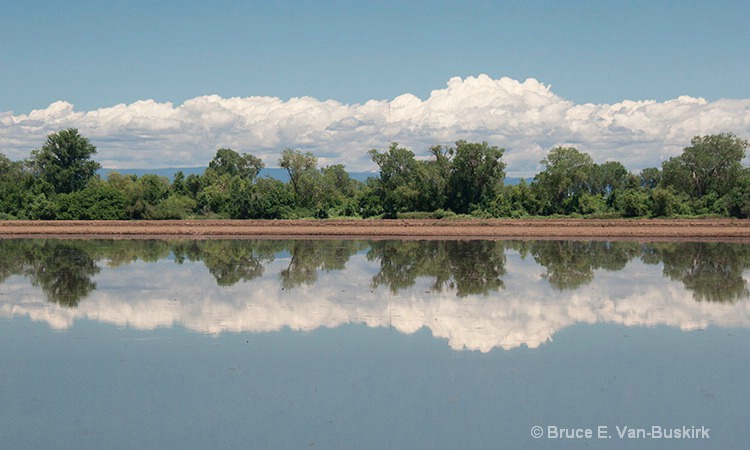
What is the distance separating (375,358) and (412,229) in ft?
137

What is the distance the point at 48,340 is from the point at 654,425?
43.5ft

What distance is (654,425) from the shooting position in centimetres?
1221

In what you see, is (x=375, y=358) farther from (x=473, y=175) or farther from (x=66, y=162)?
(x=66, y=162)

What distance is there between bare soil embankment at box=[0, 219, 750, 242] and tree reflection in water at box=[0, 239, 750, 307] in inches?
217

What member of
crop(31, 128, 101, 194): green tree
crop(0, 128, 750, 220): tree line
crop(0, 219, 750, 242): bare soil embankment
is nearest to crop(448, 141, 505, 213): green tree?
crop(0, 128, 750, 220): tree line

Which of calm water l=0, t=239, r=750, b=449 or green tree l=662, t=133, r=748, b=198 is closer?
calm water l=0, t=239, r=750, b=449

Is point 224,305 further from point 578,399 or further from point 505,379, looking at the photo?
point 578,399

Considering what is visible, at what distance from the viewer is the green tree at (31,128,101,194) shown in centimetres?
8969

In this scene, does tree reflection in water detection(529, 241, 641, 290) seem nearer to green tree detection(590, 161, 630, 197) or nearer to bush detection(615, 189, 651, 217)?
bush detection(615, 189, 651, 217)

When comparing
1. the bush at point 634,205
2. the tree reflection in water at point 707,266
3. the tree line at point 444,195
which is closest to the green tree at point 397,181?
the tree line at point 444,195

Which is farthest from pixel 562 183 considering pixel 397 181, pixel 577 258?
pixel 577 258

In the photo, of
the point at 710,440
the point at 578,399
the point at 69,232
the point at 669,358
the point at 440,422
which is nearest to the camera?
the point at 710,440

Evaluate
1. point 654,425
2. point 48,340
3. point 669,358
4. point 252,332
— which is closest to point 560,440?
point 654,425

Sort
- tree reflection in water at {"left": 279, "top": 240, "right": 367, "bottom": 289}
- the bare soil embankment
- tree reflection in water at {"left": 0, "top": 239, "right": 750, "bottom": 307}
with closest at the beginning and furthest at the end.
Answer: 1. tree reflection in water at {"left": 0, "top": 239, "right": 750, "bottom": 307}
2. tree reflection in water at {"left": 279, "top": 240, "right": 367, "bottom": 289}
3. the bare soil embankment
